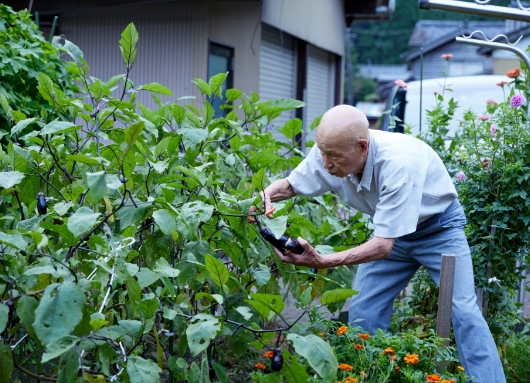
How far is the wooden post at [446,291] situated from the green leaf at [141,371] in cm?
156

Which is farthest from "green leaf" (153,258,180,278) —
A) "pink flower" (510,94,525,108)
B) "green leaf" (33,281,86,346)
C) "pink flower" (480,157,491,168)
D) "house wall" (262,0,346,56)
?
"house wall" (262,0,346,56)

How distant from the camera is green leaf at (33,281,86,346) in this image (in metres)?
2.15

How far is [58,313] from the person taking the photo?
2176 mm

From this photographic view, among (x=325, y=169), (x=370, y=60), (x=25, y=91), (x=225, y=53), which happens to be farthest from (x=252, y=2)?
(x=370, y=60)

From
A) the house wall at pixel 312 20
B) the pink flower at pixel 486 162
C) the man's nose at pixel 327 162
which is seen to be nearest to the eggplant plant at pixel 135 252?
the man's nose at pixel 327 162

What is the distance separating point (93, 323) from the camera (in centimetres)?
219

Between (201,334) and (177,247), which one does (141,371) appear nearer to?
(201,334)

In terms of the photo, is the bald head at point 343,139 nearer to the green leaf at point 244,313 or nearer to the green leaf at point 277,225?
the green leaf at point 277,225

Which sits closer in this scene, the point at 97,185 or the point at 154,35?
the point at 97,185

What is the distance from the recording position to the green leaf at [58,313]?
215 cm

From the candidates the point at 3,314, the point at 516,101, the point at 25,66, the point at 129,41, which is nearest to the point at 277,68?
the point at 25,66

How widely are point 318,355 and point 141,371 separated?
0.60 m

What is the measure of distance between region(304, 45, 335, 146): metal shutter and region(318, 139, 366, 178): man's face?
39.9 feet

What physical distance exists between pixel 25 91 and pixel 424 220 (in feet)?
9.75
